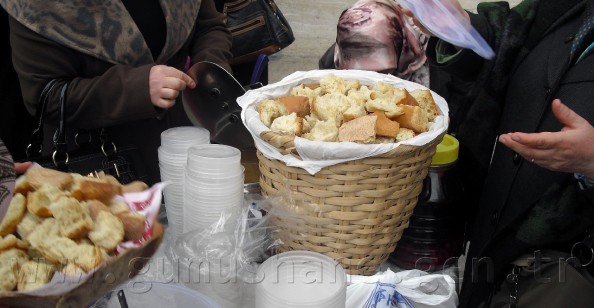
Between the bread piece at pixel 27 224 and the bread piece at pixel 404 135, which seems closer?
the bread piece at pixel 27 224

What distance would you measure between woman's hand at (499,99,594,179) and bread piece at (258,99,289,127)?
1.48ft

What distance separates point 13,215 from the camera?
2.21 ft


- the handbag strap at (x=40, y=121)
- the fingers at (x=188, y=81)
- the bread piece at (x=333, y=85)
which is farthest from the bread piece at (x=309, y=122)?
the handbag strap at (x=40, y=121)

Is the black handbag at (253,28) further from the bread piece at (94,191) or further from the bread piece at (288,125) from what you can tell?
the bread piece at (94,191)

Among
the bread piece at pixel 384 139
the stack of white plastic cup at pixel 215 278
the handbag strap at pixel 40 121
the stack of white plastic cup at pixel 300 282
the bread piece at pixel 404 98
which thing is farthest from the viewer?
the handbag strap at pixel 40 121

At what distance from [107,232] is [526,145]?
0.78m

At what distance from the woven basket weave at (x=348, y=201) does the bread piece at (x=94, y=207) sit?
0.34 m

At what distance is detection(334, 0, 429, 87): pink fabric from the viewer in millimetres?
1589

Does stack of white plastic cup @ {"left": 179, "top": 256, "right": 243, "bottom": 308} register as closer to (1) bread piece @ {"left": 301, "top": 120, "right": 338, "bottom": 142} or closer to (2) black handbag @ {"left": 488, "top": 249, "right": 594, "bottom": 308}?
(1) bread piece @ {"left": 301, "top": 120, "right": 338, "bottom": 142}

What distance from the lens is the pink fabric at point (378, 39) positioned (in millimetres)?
1589

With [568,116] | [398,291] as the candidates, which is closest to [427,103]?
[568,116]

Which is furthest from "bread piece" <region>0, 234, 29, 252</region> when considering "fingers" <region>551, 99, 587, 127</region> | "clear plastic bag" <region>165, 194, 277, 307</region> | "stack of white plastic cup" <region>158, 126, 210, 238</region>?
"fingers" <region>551, 99, 587, 127</region>

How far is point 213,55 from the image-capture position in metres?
1.55

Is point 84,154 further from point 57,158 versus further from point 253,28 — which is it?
point 253,28
